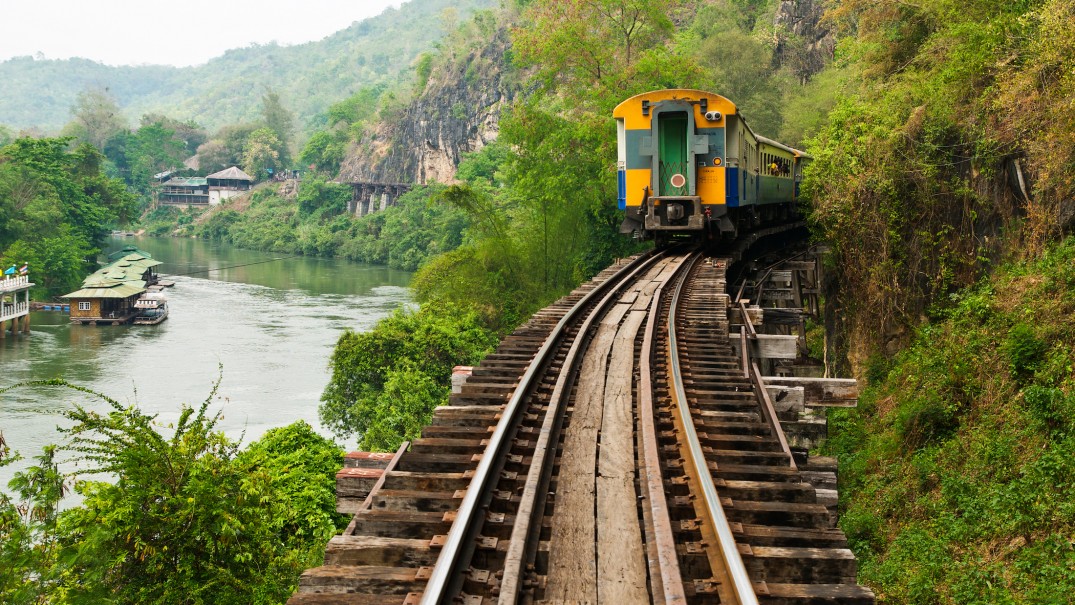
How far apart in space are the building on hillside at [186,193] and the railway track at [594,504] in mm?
101555

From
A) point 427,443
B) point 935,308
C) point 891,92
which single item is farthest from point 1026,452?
point 891,92

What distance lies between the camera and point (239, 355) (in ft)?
106

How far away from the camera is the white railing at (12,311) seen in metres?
37.6

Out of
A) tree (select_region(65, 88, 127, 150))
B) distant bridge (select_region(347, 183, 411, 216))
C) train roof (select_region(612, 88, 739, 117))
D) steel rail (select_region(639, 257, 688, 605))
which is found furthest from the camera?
tree (select_region(65, 88, 127, 150))

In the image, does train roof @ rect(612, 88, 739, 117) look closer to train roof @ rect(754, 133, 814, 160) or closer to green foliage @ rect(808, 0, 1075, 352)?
green foliage @ rect(808, 0, 1075, 352)

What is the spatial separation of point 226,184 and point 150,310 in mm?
62941

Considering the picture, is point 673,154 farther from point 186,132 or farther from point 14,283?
point 186,132

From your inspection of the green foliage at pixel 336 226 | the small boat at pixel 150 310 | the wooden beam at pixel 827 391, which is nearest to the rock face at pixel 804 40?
the green foliage at pixel 336 226

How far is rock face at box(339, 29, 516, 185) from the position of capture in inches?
3093

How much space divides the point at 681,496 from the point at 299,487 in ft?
32.8

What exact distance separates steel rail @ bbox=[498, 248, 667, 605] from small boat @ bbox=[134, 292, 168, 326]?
3673 centimetres

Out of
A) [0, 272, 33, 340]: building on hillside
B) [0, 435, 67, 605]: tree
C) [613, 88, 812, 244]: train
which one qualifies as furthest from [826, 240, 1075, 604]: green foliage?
[0, 272, 33, 340]: building on hillside

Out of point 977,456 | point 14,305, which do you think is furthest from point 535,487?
point 14,305

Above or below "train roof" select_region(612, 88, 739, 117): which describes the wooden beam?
below
